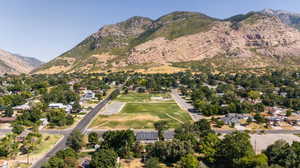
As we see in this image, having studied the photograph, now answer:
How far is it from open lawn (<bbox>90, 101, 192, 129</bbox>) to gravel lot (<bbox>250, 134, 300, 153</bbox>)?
70.6 feet

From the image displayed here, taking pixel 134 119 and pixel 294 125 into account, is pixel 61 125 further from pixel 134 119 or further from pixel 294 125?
pixel 294 125

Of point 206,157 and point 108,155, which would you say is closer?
point 108,155

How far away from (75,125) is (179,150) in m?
38.1

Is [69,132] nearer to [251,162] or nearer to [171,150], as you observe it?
[171,150]

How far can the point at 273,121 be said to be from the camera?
6719cm

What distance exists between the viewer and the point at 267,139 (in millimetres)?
52688

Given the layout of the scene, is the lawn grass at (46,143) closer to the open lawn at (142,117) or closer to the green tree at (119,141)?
the open lawn at (142,117)

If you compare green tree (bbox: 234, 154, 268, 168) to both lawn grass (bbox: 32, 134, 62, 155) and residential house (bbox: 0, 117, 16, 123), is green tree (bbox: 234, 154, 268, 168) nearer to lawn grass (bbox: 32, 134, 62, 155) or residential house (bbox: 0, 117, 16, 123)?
lawn grass (bbox: 32, 134, 62, 155)

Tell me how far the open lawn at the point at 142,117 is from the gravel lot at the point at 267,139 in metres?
21.5

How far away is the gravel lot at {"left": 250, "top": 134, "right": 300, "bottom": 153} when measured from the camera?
48.3 meters

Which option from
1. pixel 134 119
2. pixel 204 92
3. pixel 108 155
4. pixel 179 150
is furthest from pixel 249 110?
pixel 108 155

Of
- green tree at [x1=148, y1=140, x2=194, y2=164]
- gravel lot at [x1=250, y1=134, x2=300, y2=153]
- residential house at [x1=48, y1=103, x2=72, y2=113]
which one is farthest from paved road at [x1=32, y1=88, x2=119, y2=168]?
gravel lot at [x1=250, y1=134, x2=300, y2=153]

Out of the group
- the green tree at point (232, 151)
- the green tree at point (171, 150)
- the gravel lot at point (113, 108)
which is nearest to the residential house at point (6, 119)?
the gravel lot at point (113, 108)

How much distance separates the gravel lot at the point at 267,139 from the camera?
4828 cm
